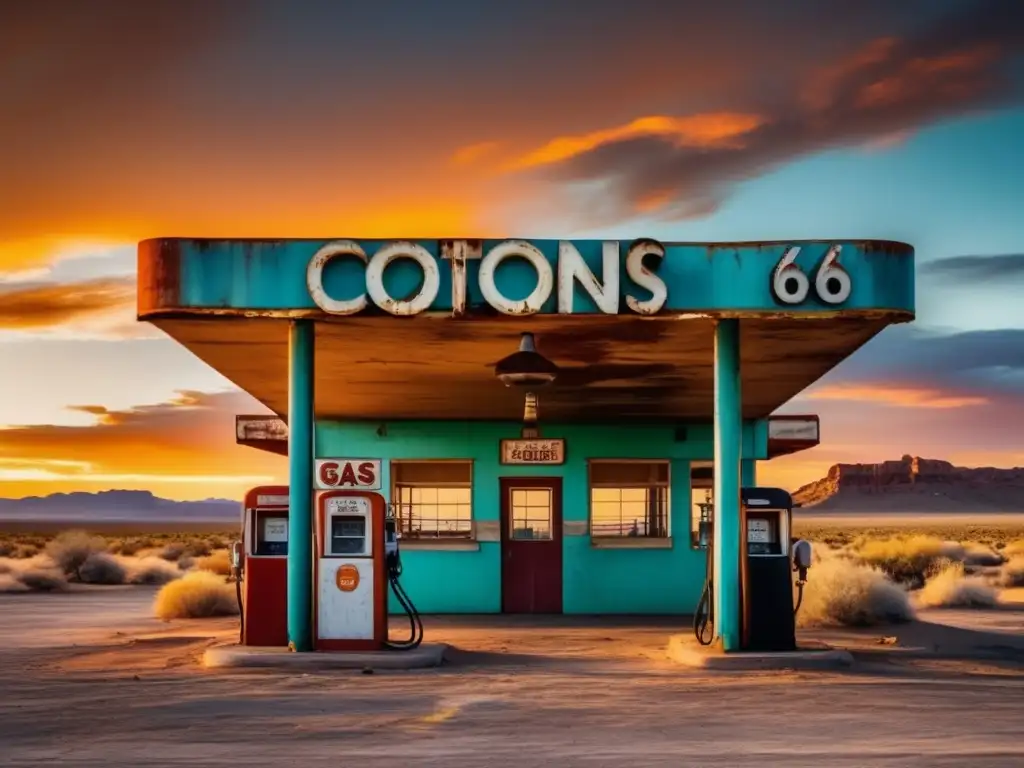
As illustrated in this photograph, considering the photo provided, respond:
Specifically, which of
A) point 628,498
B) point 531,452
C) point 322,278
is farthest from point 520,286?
point 628,498

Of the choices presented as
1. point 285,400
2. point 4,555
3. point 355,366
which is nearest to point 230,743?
point 355,366

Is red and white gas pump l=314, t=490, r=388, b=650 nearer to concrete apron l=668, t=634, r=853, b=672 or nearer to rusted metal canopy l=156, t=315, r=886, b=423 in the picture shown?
rusted metal canopy l=156, t=315, r=886, b=423

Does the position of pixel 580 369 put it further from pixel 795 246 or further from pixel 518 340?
pixel 795 246

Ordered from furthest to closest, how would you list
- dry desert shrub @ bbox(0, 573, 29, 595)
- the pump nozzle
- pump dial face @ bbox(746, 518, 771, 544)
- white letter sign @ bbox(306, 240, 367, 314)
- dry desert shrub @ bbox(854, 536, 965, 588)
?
dry desert shrub @ bbox(854, 536, 965, 588) → dry desert shrub @ bbox(0, 573, 29, 595) → the pump nozzle → pump dial face @ bbox(746, 518, 771, 544) → white letter sign @ bbox(306, 240, 367, 314)

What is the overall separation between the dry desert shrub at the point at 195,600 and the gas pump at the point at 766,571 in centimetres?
1153

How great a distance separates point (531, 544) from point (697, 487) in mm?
3042

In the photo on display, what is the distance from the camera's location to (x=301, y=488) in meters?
14.6

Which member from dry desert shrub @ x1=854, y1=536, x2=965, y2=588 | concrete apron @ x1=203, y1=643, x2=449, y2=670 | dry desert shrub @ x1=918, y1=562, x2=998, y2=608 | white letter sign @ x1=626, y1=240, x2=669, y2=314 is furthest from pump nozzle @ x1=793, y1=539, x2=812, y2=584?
dry desert shrub @ x1=854, y1=536, x2=965, y2=588

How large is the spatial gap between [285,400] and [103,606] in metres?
7.59

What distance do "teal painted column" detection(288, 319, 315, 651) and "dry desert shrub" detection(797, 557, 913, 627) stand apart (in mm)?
9828

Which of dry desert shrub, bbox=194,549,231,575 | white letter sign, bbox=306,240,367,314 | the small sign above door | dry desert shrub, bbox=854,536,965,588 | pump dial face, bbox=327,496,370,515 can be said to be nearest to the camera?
white letter sign, bbox=306,240,367,314

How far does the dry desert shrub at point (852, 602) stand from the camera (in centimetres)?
2127

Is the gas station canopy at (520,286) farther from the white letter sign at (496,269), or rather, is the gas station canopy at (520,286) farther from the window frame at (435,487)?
the window frame at (435,487)

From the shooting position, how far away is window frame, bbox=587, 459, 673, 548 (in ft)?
76.6
